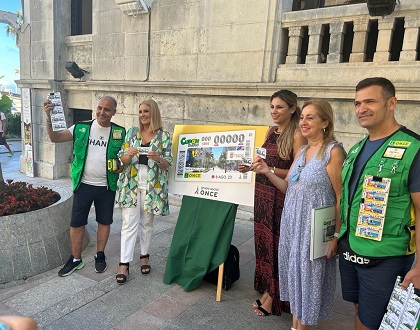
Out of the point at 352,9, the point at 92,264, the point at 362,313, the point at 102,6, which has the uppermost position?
the point at 102,6

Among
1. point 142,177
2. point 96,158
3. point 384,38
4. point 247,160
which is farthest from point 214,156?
point 384,38

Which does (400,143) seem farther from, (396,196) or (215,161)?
(215,161)

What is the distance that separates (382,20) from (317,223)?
3975mm

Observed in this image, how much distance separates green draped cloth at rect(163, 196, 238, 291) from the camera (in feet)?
11.1

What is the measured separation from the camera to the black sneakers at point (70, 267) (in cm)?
383

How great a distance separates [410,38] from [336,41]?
3.40 feet

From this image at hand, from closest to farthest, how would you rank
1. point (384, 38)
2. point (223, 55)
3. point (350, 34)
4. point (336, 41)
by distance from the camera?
point (384, 38) → point (336, 41) → point (350, 34) → point (223, 55)

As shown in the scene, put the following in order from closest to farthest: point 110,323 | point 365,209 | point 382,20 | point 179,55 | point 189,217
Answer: point 365,209 < point 110,323 < point 189,217 < point 382,20 < point 179,55

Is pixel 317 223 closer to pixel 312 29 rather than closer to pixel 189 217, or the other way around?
pixel 189 217

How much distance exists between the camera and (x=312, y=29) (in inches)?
215

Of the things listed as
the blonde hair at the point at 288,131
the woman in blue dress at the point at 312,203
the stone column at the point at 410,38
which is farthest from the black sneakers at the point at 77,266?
the stone column at the point at 410,38

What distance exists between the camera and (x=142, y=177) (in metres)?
3.66

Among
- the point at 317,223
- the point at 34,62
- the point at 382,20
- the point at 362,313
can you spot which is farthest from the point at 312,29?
the point at 34,62

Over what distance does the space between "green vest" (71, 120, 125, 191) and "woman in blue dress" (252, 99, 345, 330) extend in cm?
218
